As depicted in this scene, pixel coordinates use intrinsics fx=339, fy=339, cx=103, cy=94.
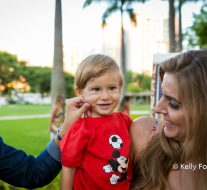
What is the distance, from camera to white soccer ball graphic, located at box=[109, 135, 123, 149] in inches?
68.5

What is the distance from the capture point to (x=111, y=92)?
6.01 ft

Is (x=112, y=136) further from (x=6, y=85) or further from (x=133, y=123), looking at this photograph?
(x=6, y=85)

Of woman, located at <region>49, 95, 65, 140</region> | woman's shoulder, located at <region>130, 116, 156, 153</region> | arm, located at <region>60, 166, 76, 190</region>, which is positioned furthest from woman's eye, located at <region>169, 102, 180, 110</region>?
woman, located at <region>49, 95, 65, 140</region>

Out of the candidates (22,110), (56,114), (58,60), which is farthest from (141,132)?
(22,110)

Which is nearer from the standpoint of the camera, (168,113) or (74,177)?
(168,113)

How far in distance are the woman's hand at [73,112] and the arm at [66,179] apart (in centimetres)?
16

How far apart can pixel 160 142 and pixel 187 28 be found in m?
25.7

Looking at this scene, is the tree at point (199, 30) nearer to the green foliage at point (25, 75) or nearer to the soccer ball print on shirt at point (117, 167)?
the soccer ball print on shirt at point (117, 167)

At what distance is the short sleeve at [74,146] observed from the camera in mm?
1700

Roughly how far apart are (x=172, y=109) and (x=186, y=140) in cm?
15

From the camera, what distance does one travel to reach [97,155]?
5.67ft

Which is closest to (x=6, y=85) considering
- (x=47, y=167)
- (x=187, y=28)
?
(x=187, y=28)

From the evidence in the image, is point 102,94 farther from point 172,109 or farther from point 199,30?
point 199,30

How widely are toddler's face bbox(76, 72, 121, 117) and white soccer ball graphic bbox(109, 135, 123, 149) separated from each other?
0.14m
